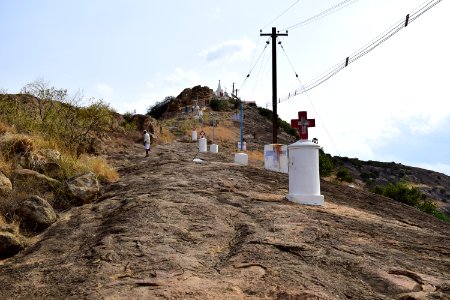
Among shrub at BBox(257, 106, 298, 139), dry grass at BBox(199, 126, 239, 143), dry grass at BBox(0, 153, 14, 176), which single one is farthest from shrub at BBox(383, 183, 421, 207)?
dry grass at BBox(0, 153, 14, 176)

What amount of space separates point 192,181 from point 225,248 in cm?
413

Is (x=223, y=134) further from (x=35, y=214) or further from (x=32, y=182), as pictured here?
(x=35, y=214)

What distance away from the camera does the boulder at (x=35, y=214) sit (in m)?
6.75

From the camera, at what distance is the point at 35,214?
6.77 m

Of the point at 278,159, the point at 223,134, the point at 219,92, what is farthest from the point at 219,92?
the point at 278,159

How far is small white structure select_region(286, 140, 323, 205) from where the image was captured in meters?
8.24

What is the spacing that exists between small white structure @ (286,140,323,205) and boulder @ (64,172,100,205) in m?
3.60

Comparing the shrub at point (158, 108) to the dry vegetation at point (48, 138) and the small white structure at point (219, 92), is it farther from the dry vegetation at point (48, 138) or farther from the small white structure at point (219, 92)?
the dry vegetation at point (48, 138)

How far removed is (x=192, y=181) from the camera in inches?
359

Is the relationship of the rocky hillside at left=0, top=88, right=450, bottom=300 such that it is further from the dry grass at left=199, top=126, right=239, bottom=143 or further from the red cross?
the dry grass at left=199, top=126, right=239, bottom=143

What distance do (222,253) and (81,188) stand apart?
4272 mm

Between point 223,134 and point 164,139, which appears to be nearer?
point 164,139

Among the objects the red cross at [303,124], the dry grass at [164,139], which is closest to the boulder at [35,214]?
the red cross at [303,124]

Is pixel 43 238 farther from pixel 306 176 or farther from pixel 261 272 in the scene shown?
pixel 306 176
